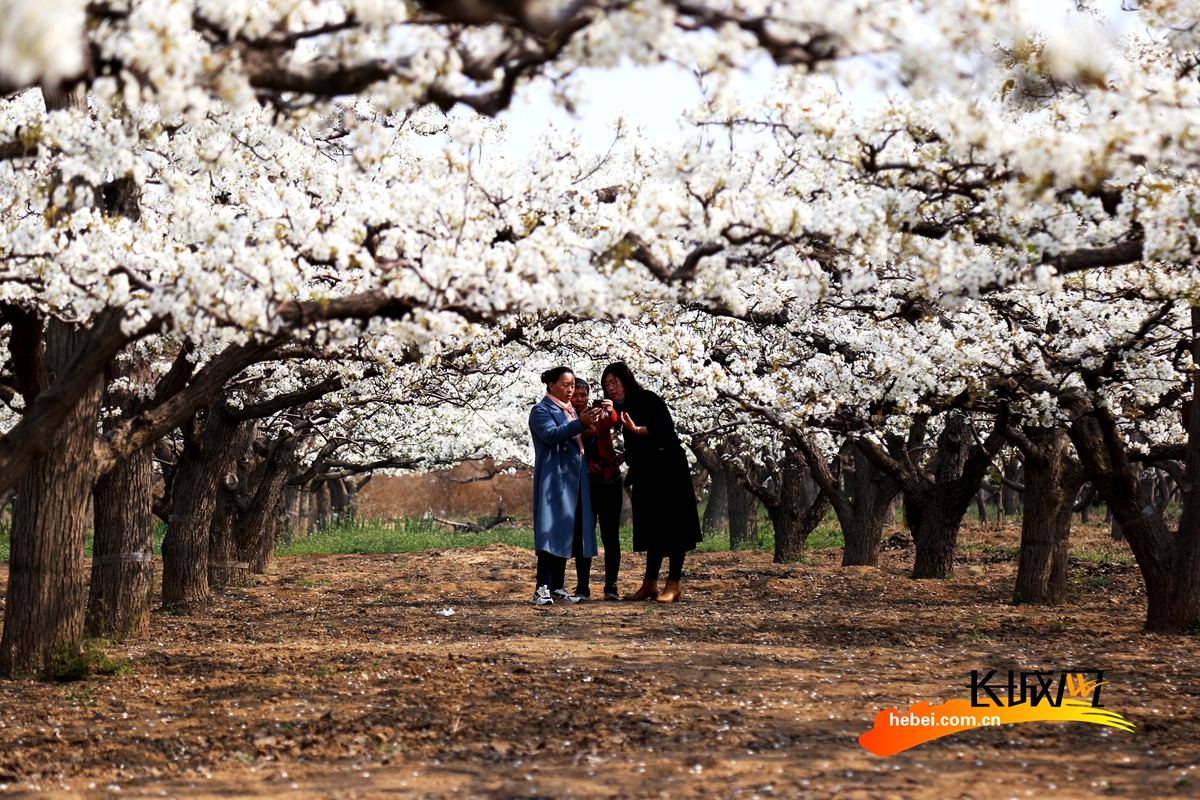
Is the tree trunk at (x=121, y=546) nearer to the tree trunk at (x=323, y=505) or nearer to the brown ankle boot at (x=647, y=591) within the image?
the brown ankle boot at (x=647, y=591)

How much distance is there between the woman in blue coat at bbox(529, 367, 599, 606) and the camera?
10.1 m

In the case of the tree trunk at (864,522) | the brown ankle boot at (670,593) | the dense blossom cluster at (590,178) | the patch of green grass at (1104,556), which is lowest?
the brown ankle boot at (670,593)

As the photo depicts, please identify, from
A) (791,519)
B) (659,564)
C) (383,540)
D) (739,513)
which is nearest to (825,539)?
(739,513)

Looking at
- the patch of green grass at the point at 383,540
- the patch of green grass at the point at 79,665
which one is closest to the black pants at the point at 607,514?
the patch of green grass at the point at 79,665

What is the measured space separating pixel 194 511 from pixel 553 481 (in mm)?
4480

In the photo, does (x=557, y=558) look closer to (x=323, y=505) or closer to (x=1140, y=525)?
(x=1140, y=525)

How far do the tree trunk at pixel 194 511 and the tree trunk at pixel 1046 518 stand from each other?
28.3ft

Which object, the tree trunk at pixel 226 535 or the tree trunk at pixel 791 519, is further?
the tree trunk at pixel 791 519

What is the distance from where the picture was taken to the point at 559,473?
33.7 feet

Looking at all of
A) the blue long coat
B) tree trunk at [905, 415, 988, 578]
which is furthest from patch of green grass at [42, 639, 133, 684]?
tree trunk at [905, 415, 988, 578]

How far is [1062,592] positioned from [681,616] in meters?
4.74

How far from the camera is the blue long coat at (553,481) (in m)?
10.1

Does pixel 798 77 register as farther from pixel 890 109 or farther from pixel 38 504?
pixel 38 504

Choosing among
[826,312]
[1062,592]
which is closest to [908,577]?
[1062,592]
